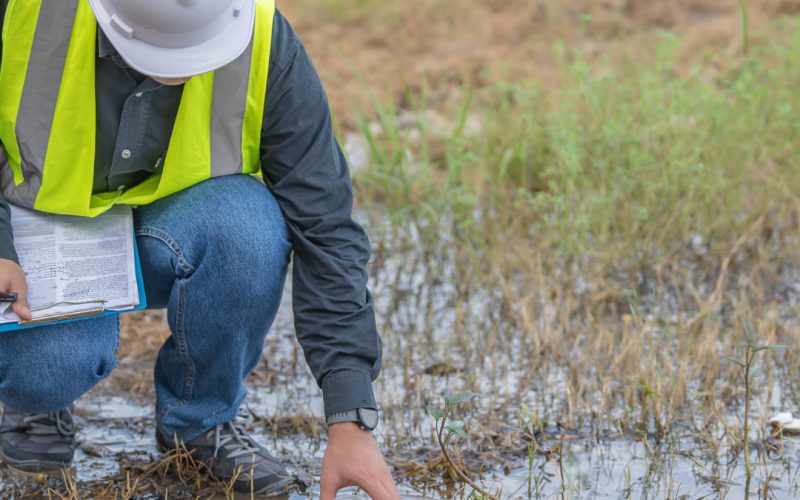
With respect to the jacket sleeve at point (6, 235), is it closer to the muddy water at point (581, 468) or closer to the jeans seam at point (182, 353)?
the jeans seam at point (182, 353)

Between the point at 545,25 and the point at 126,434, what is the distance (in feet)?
16.1

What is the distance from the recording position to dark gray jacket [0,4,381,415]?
210 cm

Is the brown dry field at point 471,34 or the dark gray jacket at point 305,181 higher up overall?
the dark gray jacket at point 305,181

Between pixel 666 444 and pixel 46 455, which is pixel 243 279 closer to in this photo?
pixel 46 455

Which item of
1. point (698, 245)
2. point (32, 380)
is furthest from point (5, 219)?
point (698, 245)

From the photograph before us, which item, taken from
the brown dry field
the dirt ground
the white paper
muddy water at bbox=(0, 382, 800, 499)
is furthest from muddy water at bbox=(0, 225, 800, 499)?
the dirt ground

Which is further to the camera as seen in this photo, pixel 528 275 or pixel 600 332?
pixel 528 275

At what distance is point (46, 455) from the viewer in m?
2.49

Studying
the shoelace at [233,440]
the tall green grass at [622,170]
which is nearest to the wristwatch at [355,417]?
the shoelace at [233,440]

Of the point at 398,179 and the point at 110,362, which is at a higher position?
the point at 110,362

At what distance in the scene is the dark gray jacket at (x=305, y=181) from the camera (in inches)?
82.8

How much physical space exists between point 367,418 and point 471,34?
511cm

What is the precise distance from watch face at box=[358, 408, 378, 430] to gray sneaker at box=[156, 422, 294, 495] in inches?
16.8

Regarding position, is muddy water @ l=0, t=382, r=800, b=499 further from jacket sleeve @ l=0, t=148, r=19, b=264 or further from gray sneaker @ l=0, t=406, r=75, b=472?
jacket sleeve @ l=0, t=148, r=19, b=264
